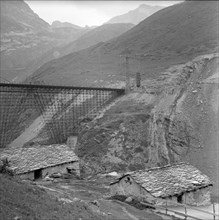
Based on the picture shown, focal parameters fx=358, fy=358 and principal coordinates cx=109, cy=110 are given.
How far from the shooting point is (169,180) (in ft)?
90.5

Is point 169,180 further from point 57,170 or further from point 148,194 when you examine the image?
point 57,170

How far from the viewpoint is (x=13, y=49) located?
155 metres

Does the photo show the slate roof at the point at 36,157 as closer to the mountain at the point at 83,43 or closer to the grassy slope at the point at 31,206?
the grassy slope at the point at 31,206

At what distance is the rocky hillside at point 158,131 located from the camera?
41094 millimetres

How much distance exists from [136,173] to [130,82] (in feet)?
112

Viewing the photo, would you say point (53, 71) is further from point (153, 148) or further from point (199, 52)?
point (153, 148)

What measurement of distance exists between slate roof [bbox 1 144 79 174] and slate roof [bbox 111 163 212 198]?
10270 mm

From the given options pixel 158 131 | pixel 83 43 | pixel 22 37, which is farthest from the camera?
pixel 22 37

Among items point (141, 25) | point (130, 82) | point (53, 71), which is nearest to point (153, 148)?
point (130, 82)

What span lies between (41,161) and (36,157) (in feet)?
2.77

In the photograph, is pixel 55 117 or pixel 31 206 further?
pixel 55 117

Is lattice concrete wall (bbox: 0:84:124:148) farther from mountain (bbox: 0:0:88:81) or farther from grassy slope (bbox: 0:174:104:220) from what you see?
mountain (bbox: 0:0:88:81)

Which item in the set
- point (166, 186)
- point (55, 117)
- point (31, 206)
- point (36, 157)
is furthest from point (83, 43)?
point (31, 206)

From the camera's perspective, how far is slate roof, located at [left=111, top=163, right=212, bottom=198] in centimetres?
2634
